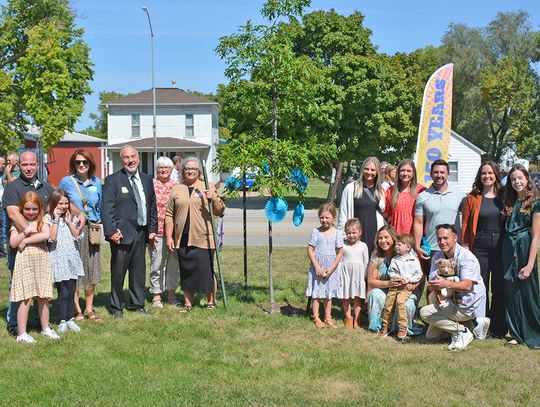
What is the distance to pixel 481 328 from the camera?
6.72 meters

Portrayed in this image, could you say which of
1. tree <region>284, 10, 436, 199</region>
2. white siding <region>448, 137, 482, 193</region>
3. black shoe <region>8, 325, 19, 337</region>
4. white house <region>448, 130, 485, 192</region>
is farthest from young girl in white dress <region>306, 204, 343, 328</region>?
white siding <region>448, 137, 482, 193</region>

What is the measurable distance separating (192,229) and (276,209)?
112cm

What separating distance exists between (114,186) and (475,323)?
4.38m

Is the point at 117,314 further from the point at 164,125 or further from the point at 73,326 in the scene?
the point at 164,125

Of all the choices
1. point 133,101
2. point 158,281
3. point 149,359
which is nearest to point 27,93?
point 133,101

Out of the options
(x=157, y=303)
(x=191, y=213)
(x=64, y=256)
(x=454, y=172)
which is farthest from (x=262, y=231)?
(x=454, y=172)

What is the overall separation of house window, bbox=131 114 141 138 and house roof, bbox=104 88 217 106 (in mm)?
1064

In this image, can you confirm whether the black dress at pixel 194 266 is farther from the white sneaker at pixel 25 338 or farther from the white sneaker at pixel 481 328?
the white sneaker at pixel 481 328

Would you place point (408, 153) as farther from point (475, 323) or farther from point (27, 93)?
point (475, 323)

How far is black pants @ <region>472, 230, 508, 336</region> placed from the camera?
22.4 ft

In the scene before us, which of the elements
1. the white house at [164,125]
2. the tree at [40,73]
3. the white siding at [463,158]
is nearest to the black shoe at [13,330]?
the tree at [40,73]

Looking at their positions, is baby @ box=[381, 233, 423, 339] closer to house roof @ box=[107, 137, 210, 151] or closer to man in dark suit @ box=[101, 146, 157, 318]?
man in dark suit @ box=[101, 146, 157, 318]

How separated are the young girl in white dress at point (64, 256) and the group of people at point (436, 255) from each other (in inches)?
107

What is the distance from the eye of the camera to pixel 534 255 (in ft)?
20.9
